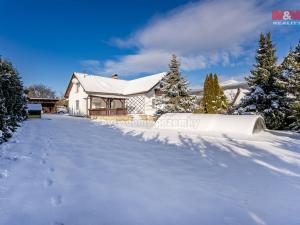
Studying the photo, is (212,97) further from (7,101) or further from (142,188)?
(142,188)

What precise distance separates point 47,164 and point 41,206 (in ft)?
6.01

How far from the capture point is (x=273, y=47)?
1471 cm

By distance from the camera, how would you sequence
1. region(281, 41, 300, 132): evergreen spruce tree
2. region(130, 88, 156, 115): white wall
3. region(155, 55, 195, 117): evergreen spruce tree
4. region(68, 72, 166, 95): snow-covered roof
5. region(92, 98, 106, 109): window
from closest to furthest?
1. region(281, 41, 300, 132): evergreen spruce tree
2. region(155, 55, 195, 117): evergreen spruce tree
3. region(68, 72, 166, 95): snow-covered roof
4. region(130, 88, 156, 115): white wall
5. region(92, 98, 106, 109): window

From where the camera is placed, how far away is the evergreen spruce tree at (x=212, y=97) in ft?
68.7

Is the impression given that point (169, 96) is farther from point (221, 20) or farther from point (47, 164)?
point (47, 164)

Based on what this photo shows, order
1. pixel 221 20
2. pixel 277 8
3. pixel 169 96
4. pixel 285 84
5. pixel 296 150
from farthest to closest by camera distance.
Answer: pixel 169 96 < pixel 221 20 < pixel 285 84 < pixel 277 8 < pixel 296 150

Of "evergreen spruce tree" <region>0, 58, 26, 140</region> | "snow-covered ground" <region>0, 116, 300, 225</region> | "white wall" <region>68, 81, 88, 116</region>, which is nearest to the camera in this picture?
"snow-covered ground" <region>0, 116, 300, 225</region>

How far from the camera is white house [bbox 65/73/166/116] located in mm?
23781

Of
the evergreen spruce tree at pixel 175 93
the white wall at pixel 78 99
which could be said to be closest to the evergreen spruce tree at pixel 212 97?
the evergreen spruce tree at pixel 175 93

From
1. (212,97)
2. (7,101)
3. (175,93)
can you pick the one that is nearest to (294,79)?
(175,93)

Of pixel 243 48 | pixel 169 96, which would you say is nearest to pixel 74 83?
pixel 169 96

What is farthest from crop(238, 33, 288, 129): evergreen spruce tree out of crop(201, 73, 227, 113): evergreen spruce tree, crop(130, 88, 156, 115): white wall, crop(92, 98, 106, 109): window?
crop(92, 98, 106, 109): window

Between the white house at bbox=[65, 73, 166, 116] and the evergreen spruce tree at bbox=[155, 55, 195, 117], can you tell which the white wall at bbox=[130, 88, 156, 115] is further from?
the evergreen spruce tree at bbox=[155, 55, 195, 117]

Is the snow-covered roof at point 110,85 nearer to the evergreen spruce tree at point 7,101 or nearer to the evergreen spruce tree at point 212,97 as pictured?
the evergreen spruce tree at point 212,97
